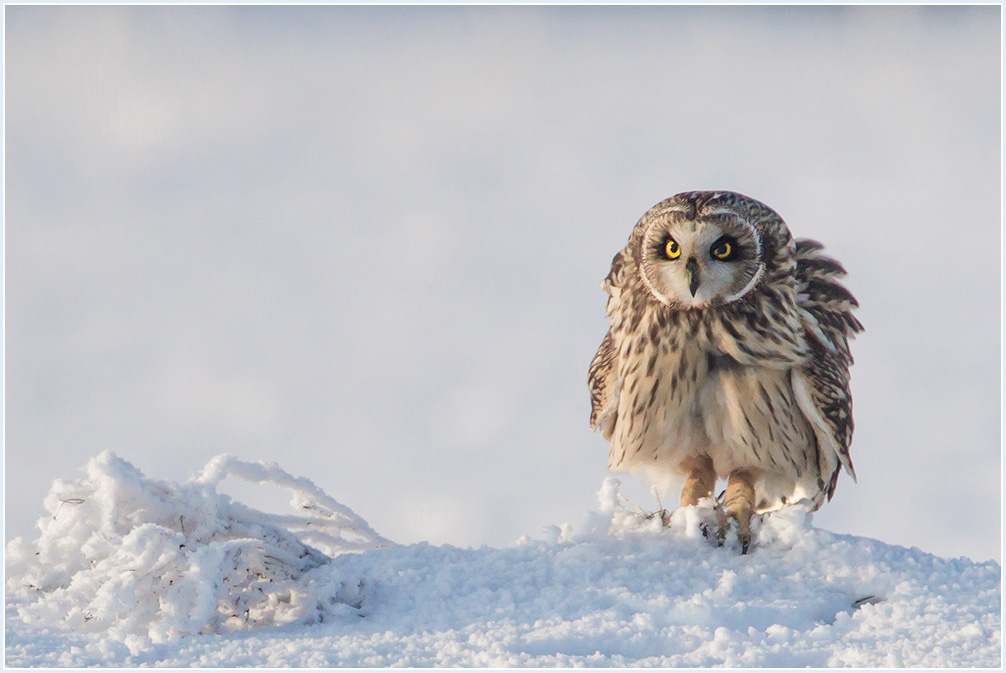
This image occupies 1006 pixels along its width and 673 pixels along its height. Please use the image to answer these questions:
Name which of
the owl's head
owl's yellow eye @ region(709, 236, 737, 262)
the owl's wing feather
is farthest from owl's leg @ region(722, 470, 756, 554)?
owl's yellow eye @ region(709, 236, 737, 262)

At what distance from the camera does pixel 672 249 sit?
114 inches

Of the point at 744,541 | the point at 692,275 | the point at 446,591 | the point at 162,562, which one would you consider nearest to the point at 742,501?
the point at 744,541

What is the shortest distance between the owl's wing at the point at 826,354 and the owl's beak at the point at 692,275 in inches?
19.3

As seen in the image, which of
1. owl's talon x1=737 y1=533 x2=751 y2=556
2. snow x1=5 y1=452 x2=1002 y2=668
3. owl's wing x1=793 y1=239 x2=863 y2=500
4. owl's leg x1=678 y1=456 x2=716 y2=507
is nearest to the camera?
snow x1=5 y1=452 x2=1002 y2=668

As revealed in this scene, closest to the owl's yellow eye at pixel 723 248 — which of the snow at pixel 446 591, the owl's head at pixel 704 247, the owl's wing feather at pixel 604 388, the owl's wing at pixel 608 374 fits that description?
the owl's head at pixel 704 247

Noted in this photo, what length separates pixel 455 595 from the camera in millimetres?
A: 2465

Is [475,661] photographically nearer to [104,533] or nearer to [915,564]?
[104,533]

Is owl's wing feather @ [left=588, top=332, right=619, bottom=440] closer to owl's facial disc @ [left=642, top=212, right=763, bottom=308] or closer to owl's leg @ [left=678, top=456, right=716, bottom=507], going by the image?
owl's leg @ [left=678, top=456, right=716, bottom=507]

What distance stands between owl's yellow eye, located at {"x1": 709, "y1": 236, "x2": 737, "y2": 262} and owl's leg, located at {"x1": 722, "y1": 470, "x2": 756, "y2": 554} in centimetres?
74

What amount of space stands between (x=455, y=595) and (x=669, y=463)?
114 cm

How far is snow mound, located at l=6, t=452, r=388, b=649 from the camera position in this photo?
2197 mm

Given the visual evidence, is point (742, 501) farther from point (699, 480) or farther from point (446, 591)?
point (446, 591)

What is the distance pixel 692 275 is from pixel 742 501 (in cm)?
72

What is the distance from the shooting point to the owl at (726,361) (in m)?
2.93
